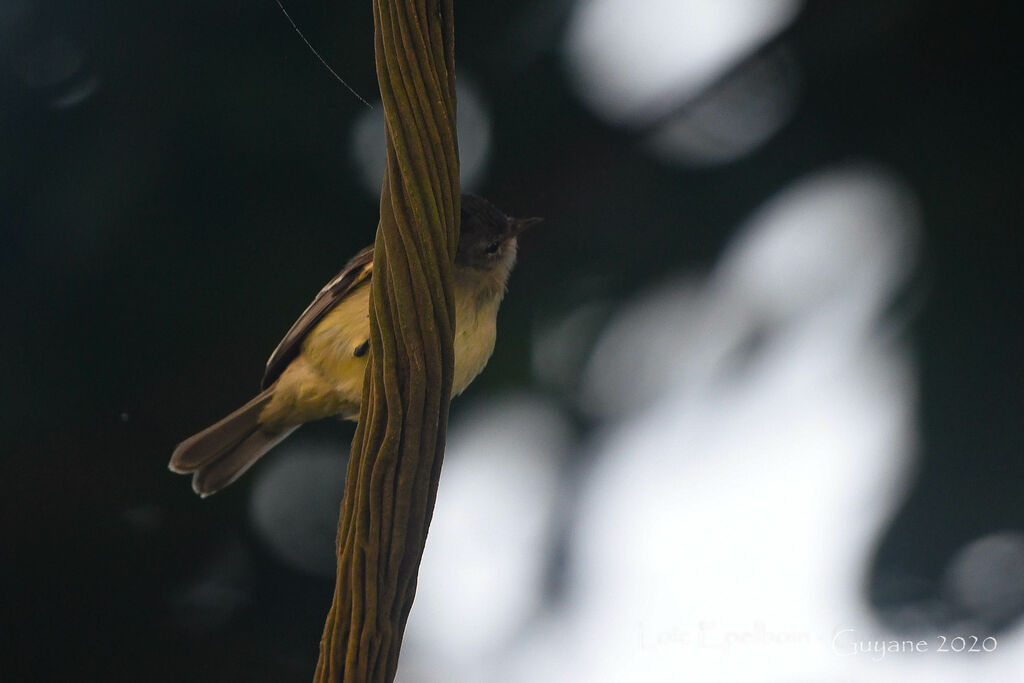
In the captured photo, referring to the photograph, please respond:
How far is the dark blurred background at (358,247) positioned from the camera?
2467mm

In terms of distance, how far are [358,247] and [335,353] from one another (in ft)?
1.45

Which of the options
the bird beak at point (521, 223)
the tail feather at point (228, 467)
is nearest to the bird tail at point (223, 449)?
the tail feather at point (228, 467)

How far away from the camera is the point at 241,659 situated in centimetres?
253

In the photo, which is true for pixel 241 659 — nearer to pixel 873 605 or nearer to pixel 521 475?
pixel 521 475

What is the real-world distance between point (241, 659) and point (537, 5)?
2.08m

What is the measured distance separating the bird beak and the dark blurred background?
0.34 m

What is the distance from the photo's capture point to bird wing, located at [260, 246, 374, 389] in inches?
→ 93.9

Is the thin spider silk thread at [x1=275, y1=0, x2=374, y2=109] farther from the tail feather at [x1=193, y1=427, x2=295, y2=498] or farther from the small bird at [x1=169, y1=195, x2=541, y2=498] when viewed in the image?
the tail feather at [x1=193, y1=427, x2=295, y2=498]

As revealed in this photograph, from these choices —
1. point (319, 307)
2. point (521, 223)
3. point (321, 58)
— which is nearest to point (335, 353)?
point (319, 307)

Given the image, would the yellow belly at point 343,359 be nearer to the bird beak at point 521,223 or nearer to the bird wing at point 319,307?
the bird wing at point 319,307

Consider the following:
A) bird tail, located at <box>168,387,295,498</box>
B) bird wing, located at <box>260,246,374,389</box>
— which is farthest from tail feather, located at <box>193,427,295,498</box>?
bird wing, located at <box>260,246,374,389</box>

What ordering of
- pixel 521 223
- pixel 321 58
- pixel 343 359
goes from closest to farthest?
pixel 343 359
pixel 521 223
pixel 321 58

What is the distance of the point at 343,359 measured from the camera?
230 centimetres

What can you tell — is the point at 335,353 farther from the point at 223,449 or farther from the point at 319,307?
the point at 223,449
